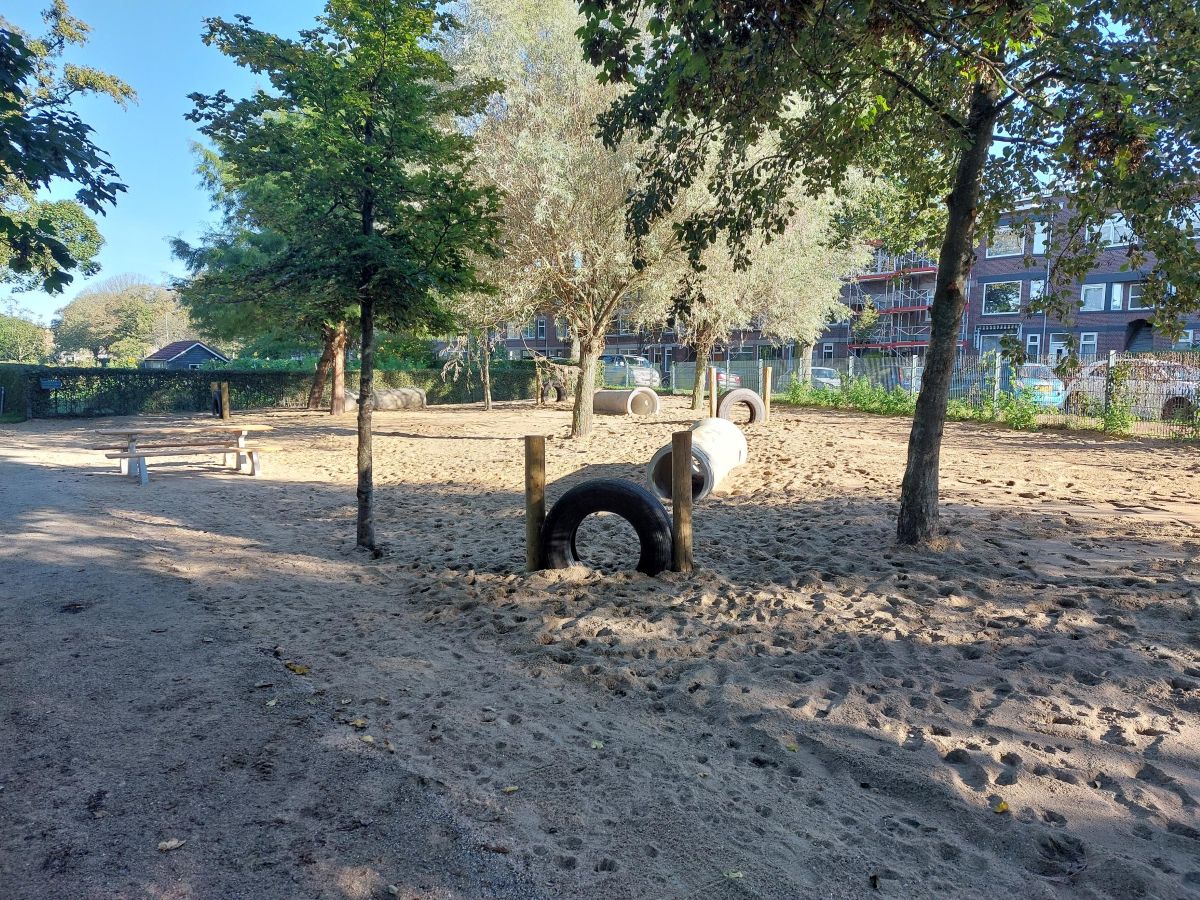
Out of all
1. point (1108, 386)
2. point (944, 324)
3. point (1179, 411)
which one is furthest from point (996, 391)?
point (944, 324)

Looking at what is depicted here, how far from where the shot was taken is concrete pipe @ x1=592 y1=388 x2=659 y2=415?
23062 mm

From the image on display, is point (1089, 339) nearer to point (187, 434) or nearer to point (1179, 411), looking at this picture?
point (1179, 411)

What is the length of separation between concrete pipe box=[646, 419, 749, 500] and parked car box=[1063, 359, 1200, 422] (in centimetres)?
Result: 1014

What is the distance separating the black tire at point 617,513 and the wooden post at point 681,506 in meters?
0.07

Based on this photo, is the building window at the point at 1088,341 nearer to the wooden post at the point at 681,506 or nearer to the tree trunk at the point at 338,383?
the tree trunk at the point at 338,383

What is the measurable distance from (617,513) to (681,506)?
1.78ft

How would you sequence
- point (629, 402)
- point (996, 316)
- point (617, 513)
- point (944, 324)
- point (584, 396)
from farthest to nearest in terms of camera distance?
point (996, 316), point (629, 402), point (584, 396), point (617, 513), point (944, 324)

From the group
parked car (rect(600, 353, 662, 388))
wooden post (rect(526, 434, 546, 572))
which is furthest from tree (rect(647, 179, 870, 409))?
parked car (rect(600, 353, 662, 388))

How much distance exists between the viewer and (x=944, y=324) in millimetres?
6207

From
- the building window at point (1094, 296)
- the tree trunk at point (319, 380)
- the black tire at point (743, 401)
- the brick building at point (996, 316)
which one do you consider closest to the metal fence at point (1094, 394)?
the black tire at point (743, 401)

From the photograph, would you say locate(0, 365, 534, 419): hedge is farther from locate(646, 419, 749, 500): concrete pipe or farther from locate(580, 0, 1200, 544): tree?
locate(580, 0, 1200, 544): tree

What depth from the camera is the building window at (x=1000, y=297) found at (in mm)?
40906

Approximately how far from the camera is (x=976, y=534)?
6.73 metres

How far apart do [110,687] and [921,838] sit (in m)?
3.90
